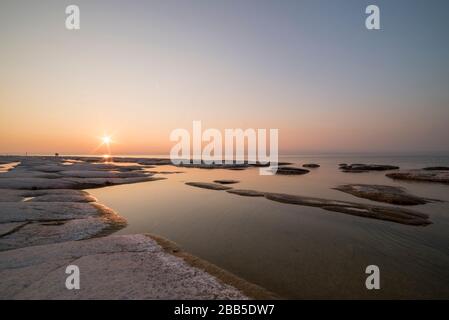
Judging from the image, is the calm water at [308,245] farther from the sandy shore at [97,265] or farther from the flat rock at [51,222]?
the flat rock at [51,222]

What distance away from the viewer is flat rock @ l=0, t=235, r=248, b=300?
284 inches

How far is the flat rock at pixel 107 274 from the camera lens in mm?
7219

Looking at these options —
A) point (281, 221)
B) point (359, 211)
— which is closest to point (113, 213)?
point (281, 221)

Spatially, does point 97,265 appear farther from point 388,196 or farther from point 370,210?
point 388,196

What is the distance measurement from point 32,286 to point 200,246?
6808 millimetres

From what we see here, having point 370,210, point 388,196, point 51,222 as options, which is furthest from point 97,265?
point 388,196

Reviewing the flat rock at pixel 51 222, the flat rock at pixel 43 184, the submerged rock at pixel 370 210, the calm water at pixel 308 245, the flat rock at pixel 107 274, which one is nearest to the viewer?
the flat rock at pixel 107 274

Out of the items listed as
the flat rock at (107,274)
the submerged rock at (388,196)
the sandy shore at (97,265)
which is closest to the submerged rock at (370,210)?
the submerged rock at (388,196)

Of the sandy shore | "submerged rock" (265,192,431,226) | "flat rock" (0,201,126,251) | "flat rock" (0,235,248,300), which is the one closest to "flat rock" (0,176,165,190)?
"flat rock" (0,201,126,251)

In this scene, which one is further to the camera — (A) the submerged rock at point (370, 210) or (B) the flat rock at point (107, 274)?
(A) the submerged rock at point (370, 210)

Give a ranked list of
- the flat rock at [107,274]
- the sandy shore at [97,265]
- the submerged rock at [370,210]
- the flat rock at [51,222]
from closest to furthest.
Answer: the flat rock at [107,274] < the sandy shore at [97,265] < the flat rock at [51,222] < the submerged rock at [370,210]
